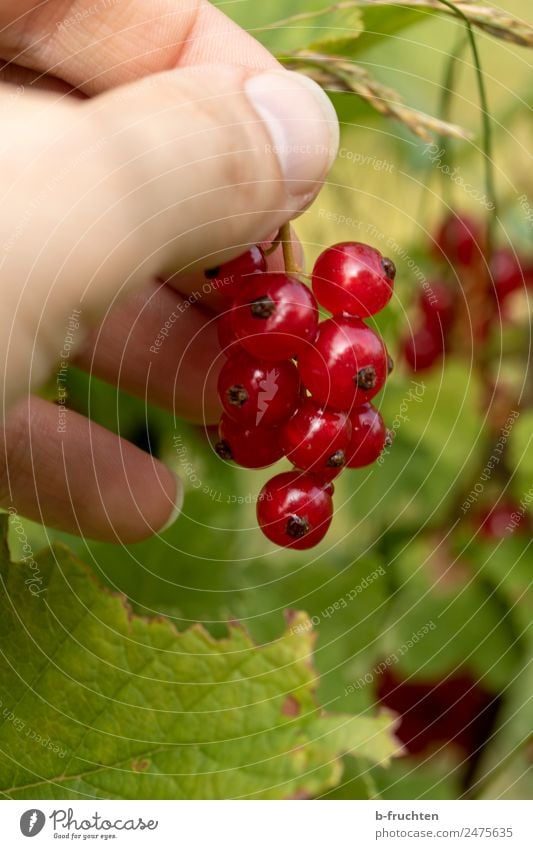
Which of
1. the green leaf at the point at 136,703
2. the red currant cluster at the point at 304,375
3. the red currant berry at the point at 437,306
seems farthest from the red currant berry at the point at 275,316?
the red currant berry at the point at 437,306

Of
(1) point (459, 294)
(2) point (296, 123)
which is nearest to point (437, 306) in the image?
(1) point (459, 294)

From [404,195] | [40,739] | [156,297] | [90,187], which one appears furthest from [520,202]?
[40,739]

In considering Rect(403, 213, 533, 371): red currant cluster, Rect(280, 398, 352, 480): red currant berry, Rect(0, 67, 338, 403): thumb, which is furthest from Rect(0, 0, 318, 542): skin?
Rect(403, 213, 533, 371): red currant cluster

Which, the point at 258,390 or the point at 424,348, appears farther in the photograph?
the point at 424,348

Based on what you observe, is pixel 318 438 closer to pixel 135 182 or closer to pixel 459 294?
pixel 135 182

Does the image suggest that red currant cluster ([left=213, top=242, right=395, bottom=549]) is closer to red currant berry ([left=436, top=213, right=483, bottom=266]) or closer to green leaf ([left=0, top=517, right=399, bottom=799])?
green leaf ([left=0, top=517, right=399, bottom=799])

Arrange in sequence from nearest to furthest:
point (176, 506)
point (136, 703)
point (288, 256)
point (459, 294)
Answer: point (288, 256)
point (136, 703)
point (176, 506)
point (459, 294)

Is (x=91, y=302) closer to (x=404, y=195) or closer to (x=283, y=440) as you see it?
(x=283, y=440)
